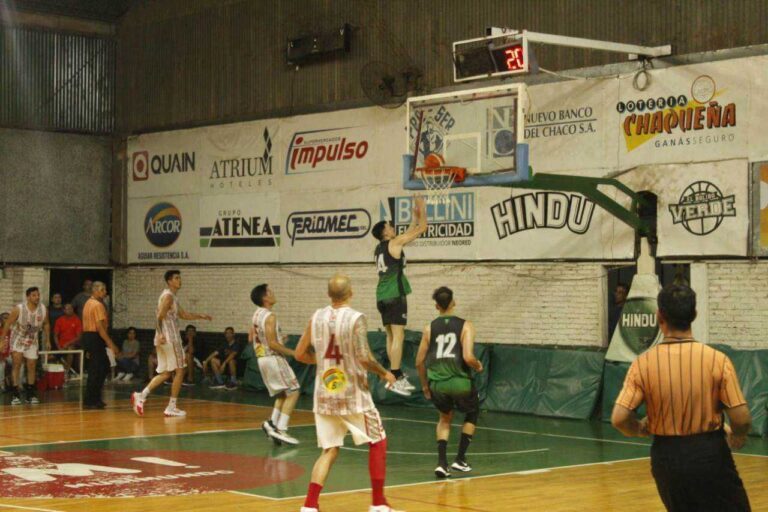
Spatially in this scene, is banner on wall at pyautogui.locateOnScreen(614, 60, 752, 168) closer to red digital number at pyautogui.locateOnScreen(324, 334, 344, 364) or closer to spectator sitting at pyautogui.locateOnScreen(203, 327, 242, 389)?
spectator sitting at pyautogui.locateOnScreen(203, 327, 242, 389)

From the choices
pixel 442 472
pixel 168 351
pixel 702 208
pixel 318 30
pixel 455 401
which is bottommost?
pixel 442 472

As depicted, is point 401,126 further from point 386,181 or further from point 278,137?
point 278,137

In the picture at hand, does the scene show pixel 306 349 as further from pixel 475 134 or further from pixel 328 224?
pixel 328 224

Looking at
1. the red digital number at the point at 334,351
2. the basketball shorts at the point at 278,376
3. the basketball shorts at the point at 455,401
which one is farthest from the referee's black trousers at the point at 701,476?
the basketball shorts at the point at 278,376

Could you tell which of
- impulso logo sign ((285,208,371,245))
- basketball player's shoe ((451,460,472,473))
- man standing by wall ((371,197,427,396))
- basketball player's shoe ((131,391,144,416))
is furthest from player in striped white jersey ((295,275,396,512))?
impulso logo sign ((285,208,371,245))

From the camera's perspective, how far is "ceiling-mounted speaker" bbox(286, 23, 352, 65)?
2518 cm

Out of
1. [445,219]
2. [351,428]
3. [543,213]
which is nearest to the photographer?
[351,428]

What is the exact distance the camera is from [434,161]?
19516 mm

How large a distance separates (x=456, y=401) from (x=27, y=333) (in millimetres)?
12212

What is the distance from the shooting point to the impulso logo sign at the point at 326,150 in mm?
25031

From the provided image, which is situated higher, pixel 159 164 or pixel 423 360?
pixel 159 164

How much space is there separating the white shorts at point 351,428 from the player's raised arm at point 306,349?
1.78 feet

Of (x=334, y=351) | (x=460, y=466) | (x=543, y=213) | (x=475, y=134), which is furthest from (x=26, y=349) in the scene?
(x=334, y=351)

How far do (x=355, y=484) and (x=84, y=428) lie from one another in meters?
6.69
